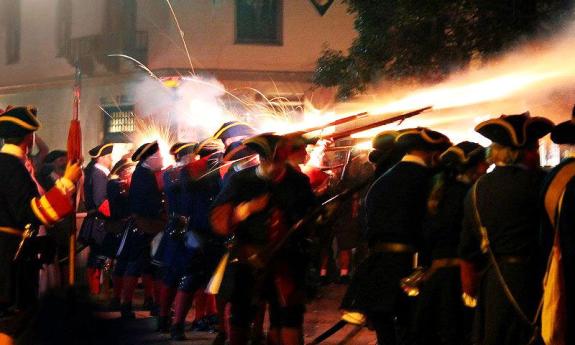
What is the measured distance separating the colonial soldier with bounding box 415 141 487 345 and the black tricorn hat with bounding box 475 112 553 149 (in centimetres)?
121

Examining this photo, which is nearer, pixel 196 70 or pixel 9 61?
pixel 196 70

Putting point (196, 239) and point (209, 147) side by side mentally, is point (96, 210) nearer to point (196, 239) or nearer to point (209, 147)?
point (209, 147)

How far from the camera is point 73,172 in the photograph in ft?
27.6

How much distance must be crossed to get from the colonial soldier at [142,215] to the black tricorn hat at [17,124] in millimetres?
4223

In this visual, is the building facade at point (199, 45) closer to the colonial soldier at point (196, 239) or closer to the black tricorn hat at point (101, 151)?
the black tricorn hat at point (101, 151)

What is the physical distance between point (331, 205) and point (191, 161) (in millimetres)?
3960

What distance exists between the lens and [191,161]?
12234 mm

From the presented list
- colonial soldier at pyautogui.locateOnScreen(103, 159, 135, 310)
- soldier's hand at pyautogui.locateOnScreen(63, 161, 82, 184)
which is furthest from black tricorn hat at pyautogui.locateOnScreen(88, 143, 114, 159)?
soldier's hand at pyautogui.locateOnScreen(63, 161, 82, 184)

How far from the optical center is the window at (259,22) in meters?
27.8

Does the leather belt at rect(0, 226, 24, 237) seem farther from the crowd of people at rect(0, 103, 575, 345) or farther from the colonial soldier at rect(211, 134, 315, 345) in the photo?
the colonial soldier at rect(211, 134, 315, 345)

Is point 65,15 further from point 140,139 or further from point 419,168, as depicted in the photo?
point 419,168

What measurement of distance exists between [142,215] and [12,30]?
23.4m

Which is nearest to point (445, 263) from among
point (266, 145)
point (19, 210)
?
point (266, 145)

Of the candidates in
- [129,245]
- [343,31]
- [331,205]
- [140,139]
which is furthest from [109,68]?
[331,205]
